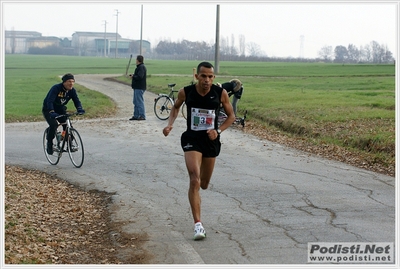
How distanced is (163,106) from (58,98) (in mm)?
8955

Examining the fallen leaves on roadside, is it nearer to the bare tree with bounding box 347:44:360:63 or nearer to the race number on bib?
the race number on bib

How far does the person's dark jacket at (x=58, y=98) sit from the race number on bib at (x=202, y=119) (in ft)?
19.9

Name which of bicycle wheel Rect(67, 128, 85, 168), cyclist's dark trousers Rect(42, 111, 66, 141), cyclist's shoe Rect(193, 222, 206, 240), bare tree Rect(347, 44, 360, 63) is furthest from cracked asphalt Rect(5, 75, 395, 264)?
bare tree Rect(347, 44, 360, 63)

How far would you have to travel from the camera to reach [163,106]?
2258 centimetres

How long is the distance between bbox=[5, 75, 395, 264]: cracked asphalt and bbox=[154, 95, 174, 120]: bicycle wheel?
3981 mm

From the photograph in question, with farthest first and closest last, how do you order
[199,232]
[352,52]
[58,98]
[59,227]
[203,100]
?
[352,52], [58,98], [59,227], [203,100], [199,232]

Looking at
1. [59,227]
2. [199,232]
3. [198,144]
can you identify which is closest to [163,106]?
[59,227]

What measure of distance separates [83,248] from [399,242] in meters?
3.41

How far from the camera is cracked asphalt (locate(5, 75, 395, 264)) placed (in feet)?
25.1

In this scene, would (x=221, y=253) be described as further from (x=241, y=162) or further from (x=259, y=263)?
(x=241, y=162)

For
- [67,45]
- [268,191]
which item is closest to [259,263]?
[268,191]

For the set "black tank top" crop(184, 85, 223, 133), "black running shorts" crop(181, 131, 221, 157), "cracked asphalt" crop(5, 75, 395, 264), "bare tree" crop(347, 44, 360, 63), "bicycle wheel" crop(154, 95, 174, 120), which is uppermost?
"bare tree" crop(347, 44, 360, 63)

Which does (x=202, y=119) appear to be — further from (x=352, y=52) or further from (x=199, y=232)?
(x=352, y=52)

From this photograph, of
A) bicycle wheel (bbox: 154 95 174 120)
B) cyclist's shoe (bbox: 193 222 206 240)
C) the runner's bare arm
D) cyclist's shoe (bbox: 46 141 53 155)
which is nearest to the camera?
cyclist's shoe (bbox: 193 222 206 240)
